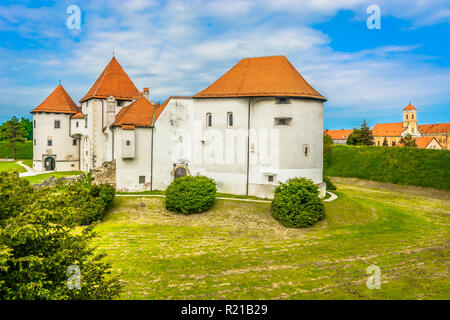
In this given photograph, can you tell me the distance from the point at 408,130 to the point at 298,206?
394 feet

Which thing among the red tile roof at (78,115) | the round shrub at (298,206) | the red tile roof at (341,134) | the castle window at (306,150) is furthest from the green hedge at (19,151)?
the red tile roof at (341,134)

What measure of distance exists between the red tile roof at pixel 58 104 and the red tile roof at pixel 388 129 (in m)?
114

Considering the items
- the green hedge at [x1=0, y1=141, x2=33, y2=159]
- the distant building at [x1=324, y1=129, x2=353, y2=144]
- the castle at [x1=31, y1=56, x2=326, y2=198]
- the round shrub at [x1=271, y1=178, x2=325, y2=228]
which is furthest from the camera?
the distant building at [x1=324, y1=129, x2=353, y2=144]

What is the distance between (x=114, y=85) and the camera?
4253 centimetres

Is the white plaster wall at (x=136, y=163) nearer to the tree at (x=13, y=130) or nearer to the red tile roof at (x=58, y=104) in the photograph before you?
the red tile roof at (x=58, y=104)

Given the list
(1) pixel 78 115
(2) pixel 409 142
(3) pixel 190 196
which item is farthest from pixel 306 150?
(2) pixel 409 142

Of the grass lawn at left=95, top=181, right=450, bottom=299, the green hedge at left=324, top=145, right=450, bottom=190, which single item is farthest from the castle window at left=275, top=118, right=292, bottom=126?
the green hedge at left=324, top=145, right=450, bottom=190

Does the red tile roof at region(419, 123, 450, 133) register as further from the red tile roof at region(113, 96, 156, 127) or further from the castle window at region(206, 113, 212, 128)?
the red tile roof at region(113, 96, 156, 127)

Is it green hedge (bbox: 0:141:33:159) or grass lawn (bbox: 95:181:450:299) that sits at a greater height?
green hedge (bbox: 0:141:33:159)

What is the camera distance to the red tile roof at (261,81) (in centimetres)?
3145

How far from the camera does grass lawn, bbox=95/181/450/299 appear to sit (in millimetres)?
15758

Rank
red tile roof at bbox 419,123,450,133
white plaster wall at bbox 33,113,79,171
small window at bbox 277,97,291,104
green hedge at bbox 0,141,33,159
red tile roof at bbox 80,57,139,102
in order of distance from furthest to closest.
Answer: red tile roof at bbox 419,123,450,133, green hedge at bbox 0,141,33,159, white plaster wall at bbox 33,113,79,171, red tile roof at bbox 80,57,139,102, small window at bbox 277,97,291,104

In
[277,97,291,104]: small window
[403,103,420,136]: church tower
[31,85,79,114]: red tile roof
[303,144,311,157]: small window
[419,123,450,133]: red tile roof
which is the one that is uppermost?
[403,103,420,136]: church tower
